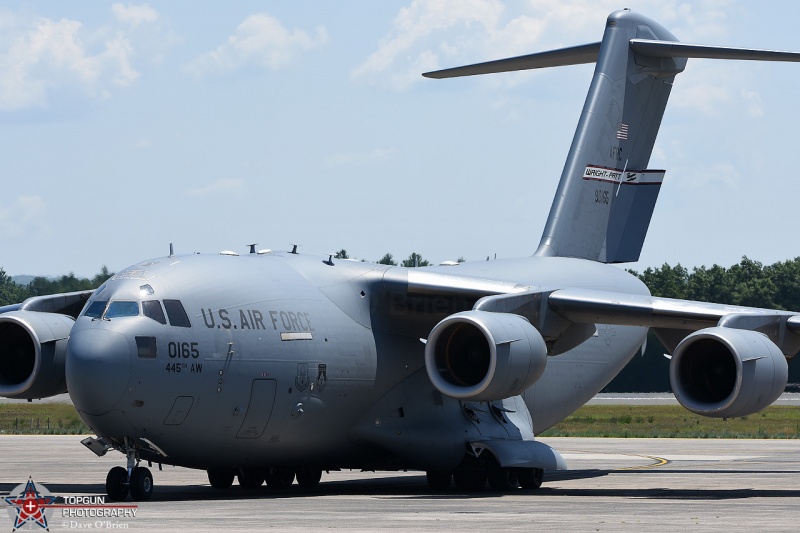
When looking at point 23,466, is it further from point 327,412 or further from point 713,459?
point 713,459

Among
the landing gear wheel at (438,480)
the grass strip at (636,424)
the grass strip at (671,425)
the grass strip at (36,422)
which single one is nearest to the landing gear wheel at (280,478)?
the landing gear wheel at (438,480)

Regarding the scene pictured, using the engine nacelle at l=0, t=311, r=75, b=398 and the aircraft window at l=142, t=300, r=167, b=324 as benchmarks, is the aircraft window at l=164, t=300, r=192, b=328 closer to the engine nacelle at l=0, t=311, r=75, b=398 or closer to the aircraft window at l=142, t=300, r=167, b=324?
the aircraft window at l=142, t=300, r=167, b=324

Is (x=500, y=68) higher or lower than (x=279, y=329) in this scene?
higher

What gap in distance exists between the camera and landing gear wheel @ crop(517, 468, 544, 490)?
19703mm

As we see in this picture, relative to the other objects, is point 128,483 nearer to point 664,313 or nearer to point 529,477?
point 529,477

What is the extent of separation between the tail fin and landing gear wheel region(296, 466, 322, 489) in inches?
221

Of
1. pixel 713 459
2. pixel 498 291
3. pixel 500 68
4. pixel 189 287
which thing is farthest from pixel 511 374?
pixel 713 459

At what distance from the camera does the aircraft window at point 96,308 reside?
1655cm

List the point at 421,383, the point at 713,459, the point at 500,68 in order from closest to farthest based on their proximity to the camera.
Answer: the point at 421,383 → the point at 500,68 → the point at 713,459

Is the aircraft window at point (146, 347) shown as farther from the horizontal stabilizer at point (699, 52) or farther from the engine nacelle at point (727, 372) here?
the horizontal stabilizer at point (699, 52)

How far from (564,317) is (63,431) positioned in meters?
24.8

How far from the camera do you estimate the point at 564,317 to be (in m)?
19.2

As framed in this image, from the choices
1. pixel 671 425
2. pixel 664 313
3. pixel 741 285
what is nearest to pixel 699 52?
pixel 664 313

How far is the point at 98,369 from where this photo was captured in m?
15.9
